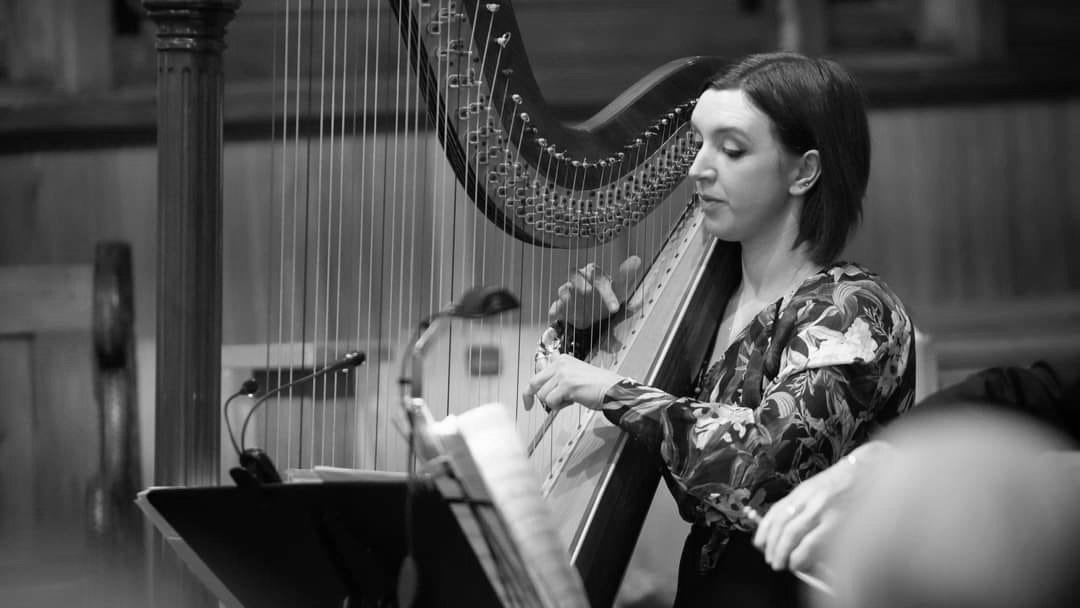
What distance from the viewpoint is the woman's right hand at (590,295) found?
2.15 meters

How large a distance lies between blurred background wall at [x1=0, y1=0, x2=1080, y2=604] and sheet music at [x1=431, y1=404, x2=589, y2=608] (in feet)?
8.64

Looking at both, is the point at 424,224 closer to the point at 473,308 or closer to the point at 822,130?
the point at 822,130

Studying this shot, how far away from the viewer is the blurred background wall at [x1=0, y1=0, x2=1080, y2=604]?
390 cm

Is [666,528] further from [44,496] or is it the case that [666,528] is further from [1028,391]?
[1028,391]

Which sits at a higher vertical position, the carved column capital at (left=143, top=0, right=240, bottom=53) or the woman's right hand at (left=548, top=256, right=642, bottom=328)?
the carved column capital at (left=143, top=0, right=240, bottom=53)

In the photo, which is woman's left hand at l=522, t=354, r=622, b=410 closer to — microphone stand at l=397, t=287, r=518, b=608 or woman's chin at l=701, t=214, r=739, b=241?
woman's chin at l=701, t=214, r=739, b=241

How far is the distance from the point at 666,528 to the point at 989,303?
1.23 m

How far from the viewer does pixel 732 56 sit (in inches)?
155

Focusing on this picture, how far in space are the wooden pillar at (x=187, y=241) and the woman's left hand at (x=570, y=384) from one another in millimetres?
464

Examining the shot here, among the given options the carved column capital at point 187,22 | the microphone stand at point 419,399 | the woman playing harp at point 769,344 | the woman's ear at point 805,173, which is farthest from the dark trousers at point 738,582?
the carved column capital at point 187,22

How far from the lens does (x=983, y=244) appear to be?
156 inches

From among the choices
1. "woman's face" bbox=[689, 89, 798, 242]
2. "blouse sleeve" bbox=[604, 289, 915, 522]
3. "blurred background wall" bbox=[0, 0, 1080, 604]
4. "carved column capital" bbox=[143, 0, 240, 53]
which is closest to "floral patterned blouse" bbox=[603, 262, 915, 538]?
"blouse sleeve" bbox=[604, 289, 915, 522]

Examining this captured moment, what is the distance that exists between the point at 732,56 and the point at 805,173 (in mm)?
1973

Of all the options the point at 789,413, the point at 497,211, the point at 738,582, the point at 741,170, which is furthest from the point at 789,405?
the point at 497,211
